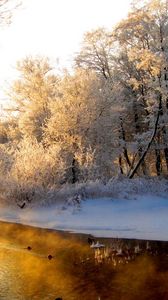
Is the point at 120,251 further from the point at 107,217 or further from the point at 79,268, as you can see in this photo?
the point at 107,217

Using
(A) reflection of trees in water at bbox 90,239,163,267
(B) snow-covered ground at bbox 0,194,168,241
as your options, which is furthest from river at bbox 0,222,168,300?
(B) snow-covered ground at bbox 0,194,168,241

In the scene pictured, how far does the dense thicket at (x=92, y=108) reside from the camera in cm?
2755

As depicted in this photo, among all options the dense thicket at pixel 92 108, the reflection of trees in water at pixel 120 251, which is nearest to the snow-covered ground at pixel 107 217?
the reflection of trees in water at pixel 120 251

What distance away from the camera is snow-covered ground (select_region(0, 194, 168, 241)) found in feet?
64.7

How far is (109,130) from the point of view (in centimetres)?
3322

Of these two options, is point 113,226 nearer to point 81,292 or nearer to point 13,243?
Result: point 13,243

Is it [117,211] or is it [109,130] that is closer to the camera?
[117,211]

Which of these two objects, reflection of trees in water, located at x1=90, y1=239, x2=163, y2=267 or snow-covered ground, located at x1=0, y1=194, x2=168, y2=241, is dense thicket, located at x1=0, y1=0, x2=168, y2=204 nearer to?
snow-covered ground, located at x1=0, y1=194, x2=168, y2=241

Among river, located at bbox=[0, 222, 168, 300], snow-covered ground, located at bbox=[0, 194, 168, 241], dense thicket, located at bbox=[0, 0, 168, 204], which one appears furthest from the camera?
dense thicket, located at bbox=[0, 0, 168, 204]

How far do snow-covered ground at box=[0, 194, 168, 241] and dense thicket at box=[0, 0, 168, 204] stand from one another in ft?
7.52

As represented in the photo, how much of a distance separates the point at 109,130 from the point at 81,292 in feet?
72.9

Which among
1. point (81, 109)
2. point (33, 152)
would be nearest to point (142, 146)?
point (81, 109)

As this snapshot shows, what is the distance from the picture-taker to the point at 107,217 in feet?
73.4

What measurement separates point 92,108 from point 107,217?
37.3 ft
